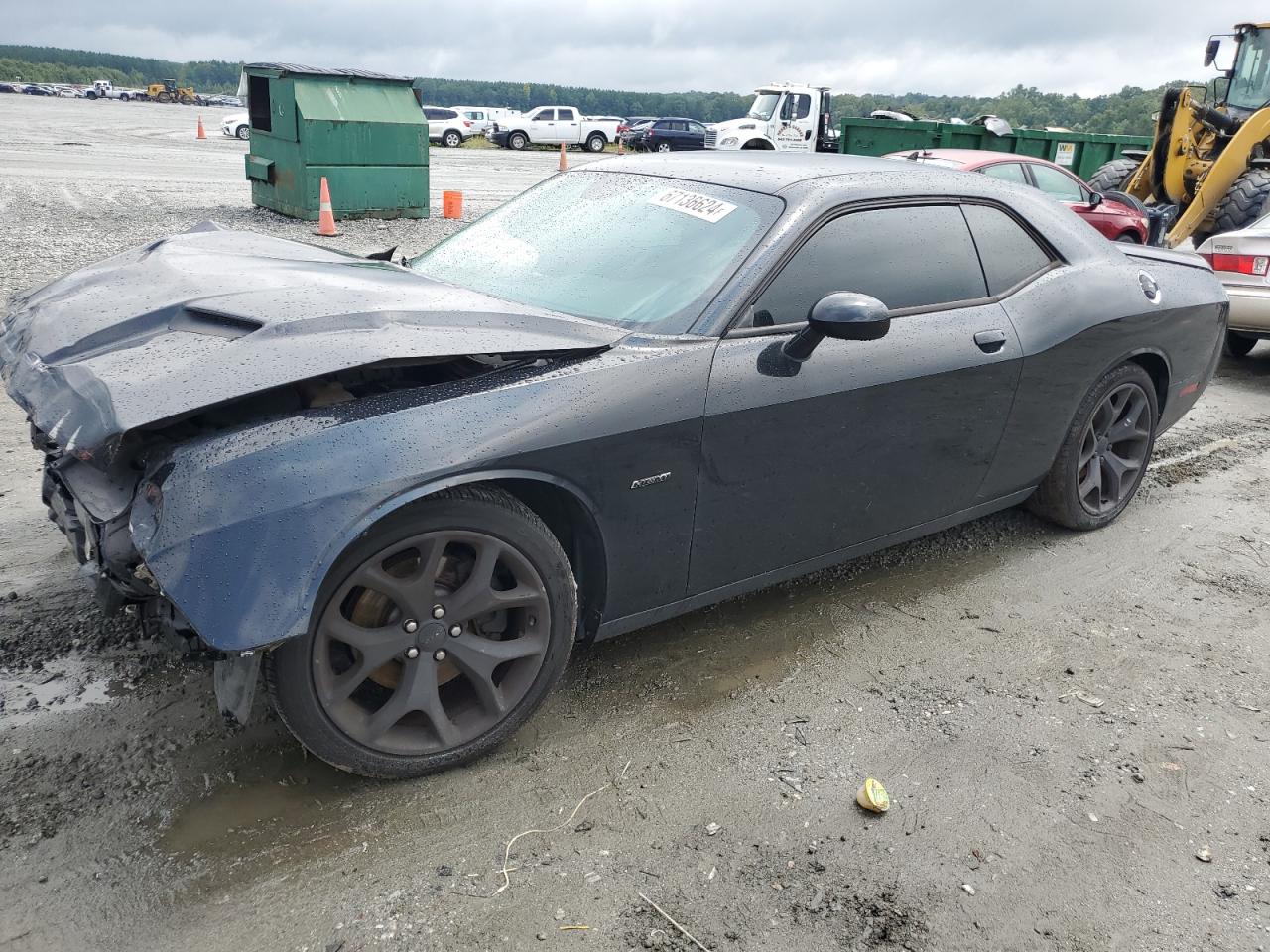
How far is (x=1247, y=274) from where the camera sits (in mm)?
7348

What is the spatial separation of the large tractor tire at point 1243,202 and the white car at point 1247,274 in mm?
3393

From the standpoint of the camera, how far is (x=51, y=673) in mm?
3021

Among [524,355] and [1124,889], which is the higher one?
[524,355]

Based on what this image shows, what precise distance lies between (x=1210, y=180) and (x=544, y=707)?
36.2 feet

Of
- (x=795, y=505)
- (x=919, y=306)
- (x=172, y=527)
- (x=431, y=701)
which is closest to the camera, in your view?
(x=172, y=527)

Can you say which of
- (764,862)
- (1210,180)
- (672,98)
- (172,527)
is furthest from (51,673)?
(672,98)

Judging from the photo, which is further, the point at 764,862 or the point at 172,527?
the point at 764,862

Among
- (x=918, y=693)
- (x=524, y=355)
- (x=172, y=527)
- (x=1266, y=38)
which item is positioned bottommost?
(x=918, y=693)

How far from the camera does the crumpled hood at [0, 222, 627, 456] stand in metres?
2.37

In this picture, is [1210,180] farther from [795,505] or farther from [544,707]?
[544,707]

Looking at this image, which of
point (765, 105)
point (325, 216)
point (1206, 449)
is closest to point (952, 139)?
point (325, 216)

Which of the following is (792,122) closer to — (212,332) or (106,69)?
(212,332)

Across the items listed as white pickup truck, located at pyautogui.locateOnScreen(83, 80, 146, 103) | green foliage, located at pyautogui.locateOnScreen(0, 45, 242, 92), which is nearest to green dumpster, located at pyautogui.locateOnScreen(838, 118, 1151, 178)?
white pickup truck, located at pyautogui.locateOnScreen(83, 80, 146, 103)

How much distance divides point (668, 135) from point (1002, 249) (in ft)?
114
